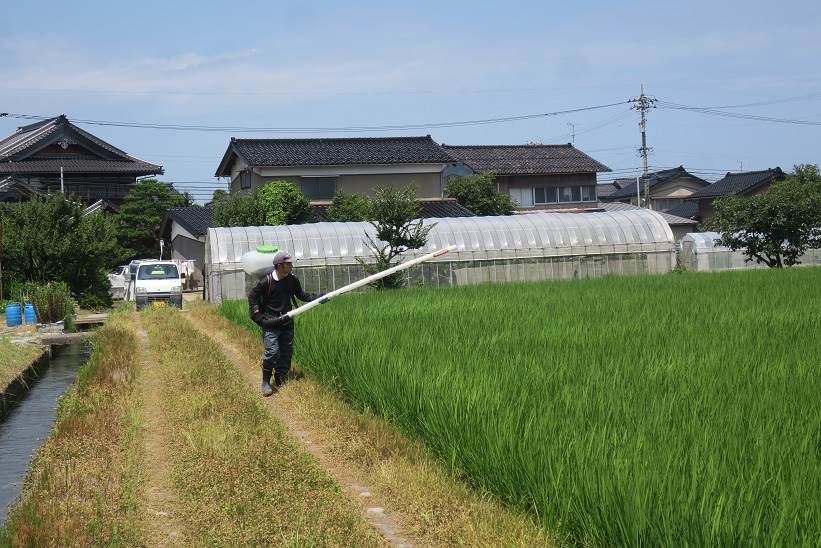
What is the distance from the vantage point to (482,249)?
27531mm

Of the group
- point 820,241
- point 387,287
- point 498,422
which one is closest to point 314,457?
point 498,422

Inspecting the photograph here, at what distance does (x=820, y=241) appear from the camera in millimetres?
28469

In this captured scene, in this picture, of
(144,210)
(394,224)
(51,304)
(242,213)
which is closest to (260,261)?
(51,304)

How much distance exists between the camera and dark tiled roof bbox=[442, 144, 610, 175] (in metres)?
49.6

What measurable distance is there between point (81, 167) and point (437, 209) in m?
18.7

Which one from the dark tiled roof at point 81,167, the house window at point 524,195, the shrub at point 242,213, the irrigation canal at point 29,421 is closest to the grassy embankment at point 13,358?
the irrigation canal at point 29,421

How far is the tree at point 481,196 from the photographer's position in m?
42.6

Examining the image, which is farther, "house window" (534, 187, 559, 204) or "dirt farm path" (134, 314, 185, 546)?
"house window" (534, 187, 559, 204)

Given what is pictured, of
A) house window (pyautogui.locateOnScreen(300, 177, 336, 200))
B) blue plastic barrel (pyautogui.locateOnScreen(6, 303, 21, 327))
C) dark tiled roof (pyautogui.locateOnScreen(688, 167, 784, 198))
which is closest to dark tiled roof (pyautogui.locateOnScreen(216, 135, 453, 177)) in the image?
house window (pyautogui.locateOnScreen(300, 177, 336, 200))

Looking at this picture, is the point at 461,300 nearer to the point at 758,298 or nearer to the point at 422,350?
the point at 758,298

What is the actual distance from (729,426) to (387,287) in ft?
63.6

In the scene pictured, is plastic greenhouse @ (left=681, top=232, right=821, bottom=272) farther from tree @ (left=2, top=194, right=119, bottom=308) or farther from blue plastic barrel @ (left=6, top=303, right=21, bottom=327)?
blue plastic barrel @ (left=6, top=303, right=21, bottom=327)

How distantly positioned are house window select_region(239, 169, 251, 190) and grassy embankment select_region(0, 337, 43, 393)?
2266 centimetres

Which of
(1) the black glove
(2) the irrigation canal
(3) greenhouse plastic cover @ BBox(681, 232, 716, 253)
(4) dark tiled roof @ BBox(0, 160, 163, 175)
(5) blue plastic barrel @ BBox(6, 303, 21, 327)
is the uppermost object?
(4) dark tiled roof @ BBox(0, 160, 163, 175)
